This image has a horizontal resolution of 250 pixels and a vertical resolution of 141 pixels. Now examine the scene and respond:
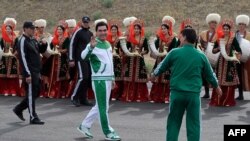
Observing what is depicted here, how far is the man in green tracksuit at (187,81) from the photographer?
8.70 meters

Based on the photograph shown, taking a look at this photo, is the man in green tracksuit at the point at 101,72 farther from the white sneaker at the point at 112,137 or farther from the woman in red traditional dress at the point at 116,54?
the woman in red traditional dress at the point at 116,54

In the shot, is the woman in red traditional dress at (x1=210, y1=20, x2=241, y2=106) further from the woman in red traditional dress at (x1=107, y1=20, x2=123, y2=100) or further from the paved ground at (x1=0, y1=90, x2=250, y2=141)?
the woman in red traditional dress at (x1=107, y1=20, x2=123, y2=100)

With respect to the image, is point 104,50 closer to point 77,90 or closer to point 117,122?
point 117,122

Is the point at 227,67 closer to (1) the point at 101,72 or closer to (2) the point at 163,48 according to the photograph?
(2) the point at 163,48

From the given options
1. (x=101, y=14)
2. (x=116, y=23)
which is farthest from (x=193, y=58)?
(x=101, y=14)

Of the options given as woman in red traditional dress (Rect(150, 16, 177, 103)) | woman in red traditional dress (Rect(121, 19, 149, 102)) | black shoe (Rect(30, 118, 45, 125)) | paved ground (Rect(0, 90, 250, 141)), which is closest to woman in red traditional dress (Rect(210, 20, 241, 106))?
paved ground (Rect(0, 90, 250, 141))

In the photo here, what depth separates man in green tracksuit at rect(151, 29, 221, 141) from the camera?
28.6ft

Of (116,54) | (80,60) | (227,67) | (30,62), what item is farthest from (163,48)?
(30,62)

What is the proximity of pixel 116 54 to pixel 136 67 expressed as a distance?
51cm

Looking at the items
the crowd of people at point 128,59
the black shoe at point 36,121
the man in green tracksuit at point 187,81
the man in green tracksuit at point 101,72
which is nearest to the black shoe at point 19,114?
the black shoe at point 36,121

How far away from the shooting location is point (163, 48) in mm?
14336

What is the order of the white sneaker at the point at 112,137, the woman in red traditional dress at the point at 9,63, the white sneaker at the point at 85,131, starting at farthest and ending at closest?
the woman in red traditional dress at the point at 9,63, the white sneaker at the point at 85,131, the white sneaker at the point at 112,137

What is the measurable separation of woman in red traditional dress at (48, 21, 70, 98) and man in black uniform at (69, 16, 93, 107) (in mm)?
1249

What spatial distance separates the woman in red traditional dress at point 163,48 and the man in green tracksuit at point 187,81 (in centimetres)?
545
